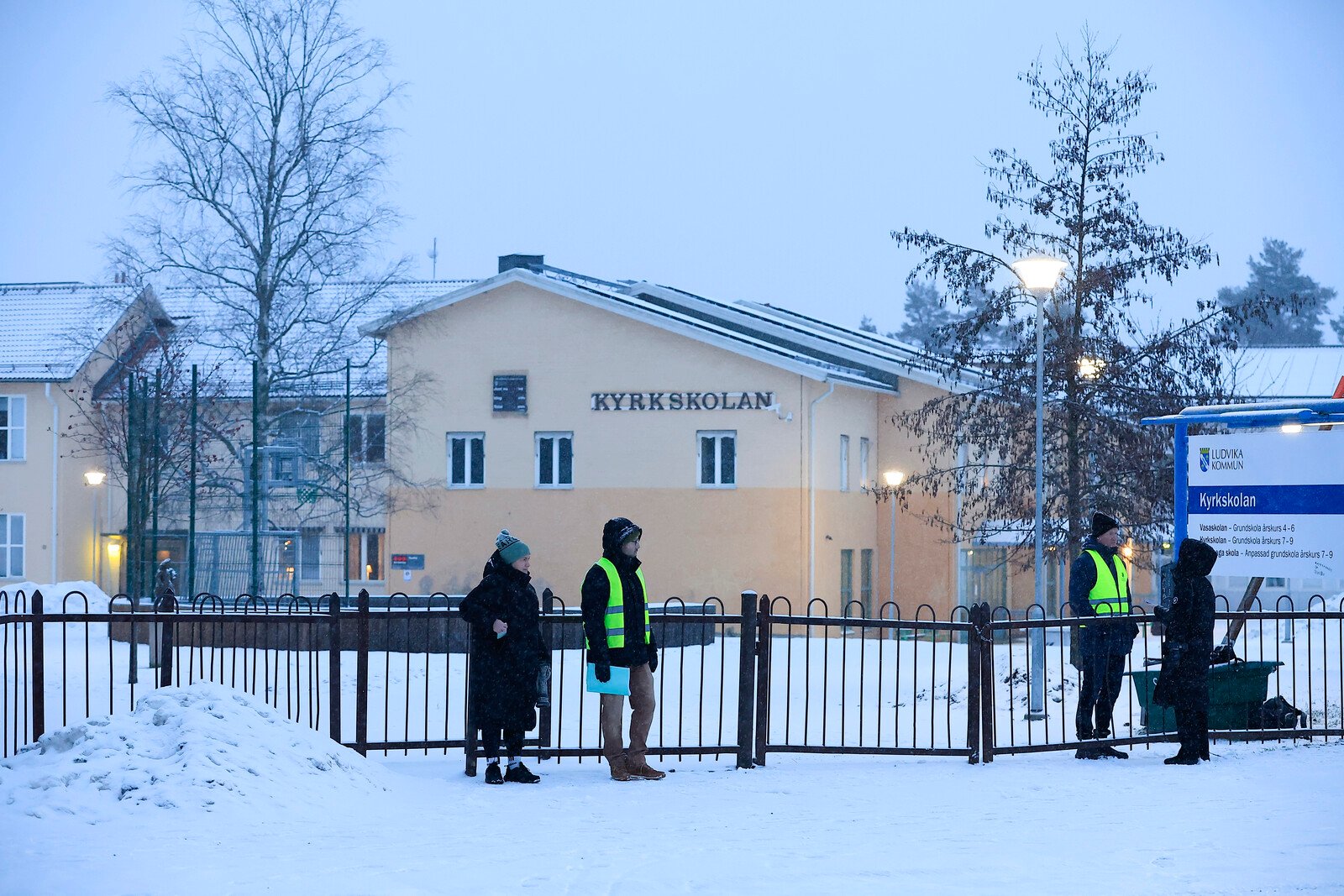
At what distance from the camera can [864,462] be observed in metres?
35.2

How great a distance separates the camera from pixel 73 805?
28.2 ft

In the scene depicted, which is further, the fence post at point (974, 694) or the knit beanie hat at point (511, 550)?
the fence post at point (974, 694)

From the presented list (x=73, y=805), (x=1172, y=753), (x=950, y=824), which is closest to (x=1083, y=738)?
(x=1172, y=753)

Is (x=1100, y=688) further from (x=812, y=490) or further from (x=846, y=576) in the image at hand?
(x=846, y=576)

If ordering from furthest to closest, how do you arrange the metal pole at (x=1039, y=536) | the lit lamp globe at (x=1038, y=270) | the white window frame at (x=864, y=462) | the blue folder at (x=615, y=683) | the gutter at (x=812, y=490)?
the white window frame at (x=864, y=462)
the gutter at (x=812, y=490)
the metal pole at (x=1039, y=536)
the lit lamp globe at (x=1038, y=270)
the blue folder at (x=615, y=683)

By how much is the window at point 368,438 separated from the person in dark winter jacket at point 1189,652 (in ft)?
77.6

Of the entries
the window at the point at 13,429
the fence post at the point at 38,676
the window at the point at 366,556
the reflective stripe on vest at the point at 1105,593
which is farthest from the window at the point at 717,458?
the fence post at the point at 38,676

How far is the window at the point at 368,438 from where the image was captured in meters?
34.0

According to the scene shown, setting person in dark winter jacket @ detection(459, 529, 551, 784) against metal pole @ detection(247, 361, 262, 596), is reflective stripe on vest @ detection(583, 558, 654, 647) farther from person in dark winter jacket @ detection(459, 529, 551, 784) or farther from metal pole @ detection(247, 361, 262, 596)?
metal pole @ detection(247, 361, 262, 596)

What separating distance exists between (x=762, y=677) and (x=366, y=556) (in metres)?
31.3

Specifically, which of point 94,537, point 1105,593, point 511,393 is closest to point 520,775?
point 1105,593

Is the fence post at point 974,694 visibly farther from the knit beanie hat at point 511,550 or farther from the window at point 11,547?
the window at point 11,547

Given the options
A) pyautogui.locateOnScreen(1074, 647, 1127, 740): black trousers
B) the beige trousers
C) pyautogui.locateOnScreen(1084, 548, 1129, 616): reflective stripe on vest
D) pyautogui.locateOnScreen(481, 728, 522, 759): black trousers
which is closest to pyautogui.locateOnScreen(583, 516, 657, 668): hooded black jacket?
the beige trousers

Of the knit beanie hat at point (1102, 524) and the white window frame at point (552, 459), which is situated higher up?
the white window frame at point (552, 459)
